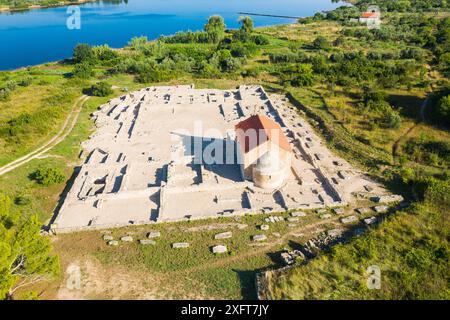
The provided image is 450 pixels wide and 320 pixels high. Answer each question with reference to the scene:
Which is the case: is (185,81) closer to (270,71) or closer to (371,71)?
(270,71)

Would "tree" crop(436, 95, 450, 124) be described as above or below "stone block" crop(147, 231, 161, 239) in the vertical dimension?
above

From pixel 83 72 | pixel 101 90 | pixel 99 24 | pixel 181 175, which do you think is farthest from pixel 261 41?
pixel 99 24

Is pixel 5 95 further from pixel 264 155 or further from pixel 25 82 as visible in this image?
pixel 264 155

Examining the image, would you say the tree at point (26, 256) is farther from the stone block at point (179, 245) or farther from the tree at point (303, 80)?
the tree at point (303, 80)

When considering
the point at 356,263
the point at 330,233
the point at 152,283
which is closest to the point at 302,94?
the point at 330,233

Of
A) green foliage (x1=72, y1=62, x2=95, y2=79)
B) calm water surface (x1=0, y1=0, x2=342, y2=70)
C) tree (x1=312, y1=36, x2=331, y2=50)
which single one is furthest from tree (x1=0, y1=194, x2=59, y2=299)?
tree (x1=312, y1=36, x2=331, y2=50)

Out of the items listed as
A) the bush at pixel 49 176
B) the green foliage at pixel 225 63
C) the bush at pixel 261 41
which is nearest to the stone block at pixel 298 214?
the bush at pixel 49 176

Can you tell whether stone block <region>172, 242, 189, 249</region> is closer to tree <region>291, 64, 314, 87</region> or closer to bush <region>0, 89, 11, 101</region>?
tree <region>291, 64, 314, 87</region>
